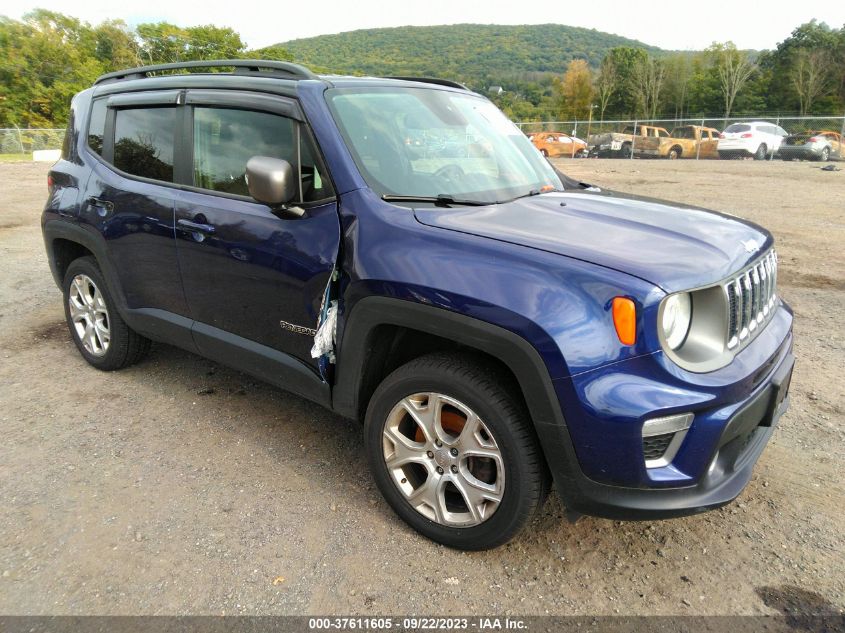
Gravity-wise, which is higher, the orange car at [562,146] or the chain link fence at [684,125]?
the chain link fence at [684,125]

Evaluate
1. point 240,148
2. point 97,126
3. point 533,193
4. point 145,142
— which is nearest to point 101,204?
point 145,142

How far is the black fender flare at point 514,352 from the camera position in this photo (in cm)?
217

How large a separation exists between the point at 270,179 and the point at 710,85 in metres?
75.2

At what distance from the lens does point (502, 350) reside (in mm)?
2219

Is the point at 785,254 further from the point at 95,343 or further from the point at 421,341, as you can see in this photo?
the point at 95,343

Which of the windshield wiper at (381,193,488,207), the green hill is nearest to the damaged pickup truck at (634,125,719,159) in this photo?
the windshield wiper at (381,193,488,207)

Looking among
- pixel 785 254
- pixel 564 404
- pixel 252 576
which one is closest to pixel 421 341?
pixel 564 404

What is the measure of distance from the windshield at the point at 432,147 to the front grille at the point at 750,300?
3.71ft

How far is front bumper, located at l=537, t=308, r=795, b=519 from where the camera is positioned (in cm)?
207

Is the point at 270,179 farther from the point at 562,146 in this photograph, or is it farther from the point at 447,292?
the point at 562,146

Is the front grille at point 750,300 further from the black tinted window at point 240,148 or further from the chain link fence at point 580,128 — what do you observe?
the chain link fence at point 580,128

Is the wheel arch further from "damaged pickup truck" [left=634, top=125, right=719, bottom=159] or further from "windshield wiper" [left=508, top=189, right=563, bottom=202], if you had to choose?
"damaged pickup truck" [left=634, top=125, right=719, bottom=159]

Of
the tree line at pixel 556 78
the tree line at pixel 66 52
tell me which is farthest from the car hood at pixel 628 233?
the tree line at pixel 66 52

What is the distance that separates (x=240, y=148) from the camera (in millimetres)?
3232
